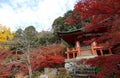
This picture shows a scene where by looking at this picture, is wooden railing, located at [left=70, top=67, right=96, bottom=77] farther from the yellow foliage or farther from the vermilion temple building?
the yellow foliage

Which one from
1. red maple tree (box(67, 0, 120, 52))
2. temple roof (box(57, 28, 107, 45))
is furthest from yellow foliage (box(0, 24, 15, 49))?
red maple tree (box(67, 0, 120, 52))

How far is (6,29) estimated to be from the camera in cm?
3141

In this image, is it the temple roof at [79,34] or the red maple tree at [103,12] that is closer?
the red maple tree at [103,12]

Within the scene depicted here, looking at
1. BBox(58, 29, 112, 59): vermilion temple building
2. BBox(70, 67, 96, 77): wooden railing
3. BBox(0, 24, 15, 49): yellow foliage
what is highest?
BBox(0, 24, 15, 49): yellow foliage

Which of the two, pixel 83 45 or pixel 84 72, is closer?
pixel 84 72

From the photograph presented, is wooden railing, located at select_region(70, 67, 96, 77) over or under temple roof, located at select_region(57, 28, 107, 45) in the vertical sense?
under

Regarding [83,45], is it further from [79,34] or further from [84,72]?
[84,72]

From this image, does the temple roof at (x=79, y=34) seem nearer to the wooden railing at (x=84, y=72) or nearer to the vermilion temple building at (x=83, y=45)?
the vermilion temple building at (x=83, y=45)

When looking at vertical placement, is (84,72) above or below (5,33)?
below

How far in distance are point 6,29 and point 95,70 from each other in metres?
22.9

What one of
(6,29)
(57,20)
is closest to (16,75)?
(57,20)

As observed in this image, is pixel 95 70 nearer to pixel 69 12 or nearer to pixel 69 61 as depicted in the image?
pixel 69 61

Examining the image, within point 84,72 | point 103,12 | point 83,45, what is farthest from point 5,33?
point 103,12

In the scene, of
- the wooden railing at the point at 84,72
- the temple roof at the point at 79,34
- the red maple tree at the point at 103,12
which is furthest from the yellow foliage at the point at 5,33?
the red maple tree at the point at 103,12
